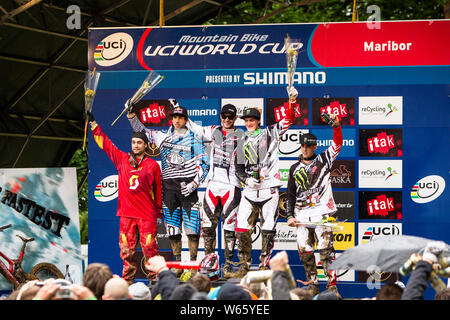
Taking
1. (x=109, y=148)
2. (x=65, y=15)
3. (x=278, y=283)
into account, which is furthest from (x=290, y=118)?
(x=65, y=15)

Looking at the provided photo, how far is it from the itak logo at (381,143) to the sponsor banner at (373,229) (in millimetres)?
998

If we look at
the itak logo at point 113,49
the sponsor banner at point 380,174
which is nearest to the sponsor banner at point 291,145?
the sponsor banner at point 380,174

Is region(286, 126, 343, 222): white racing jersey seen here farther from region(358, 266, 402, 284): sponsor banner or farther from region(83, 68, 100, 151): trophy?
region(83, 68, 100, 151): trophy

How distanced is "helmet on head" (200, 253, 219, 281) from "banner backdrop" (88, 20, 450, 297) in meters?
0.32

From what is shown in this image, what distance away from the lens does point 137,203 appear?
1003 centimetres

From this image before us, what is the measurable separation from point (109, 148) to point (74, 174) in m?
2.14

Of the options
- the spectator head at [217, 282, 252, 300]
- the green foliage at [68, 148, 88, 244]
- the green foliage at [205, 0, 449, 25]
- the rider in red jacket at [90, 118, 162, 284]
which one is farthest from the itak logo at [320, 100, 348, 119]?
the green foliage at [68, 148, 88, 244]

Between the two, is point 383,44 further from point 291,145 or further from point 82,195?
point 82,195

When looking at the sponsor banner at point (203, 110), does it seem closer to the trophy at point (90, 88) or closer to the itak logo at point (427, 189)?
the trophy at point (90, 88)

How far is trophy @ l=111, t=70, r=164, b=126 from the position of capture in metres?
10.5

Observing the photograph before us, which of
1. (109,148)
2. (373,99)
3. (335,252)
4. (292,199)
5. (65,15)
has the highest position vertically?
(65,15)

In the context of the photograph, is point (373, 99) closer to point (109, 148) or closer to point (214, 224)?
point (214, 224)

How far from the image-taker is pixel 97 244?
10.5m

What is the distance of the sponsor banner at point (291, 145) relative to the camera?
10234 mm
